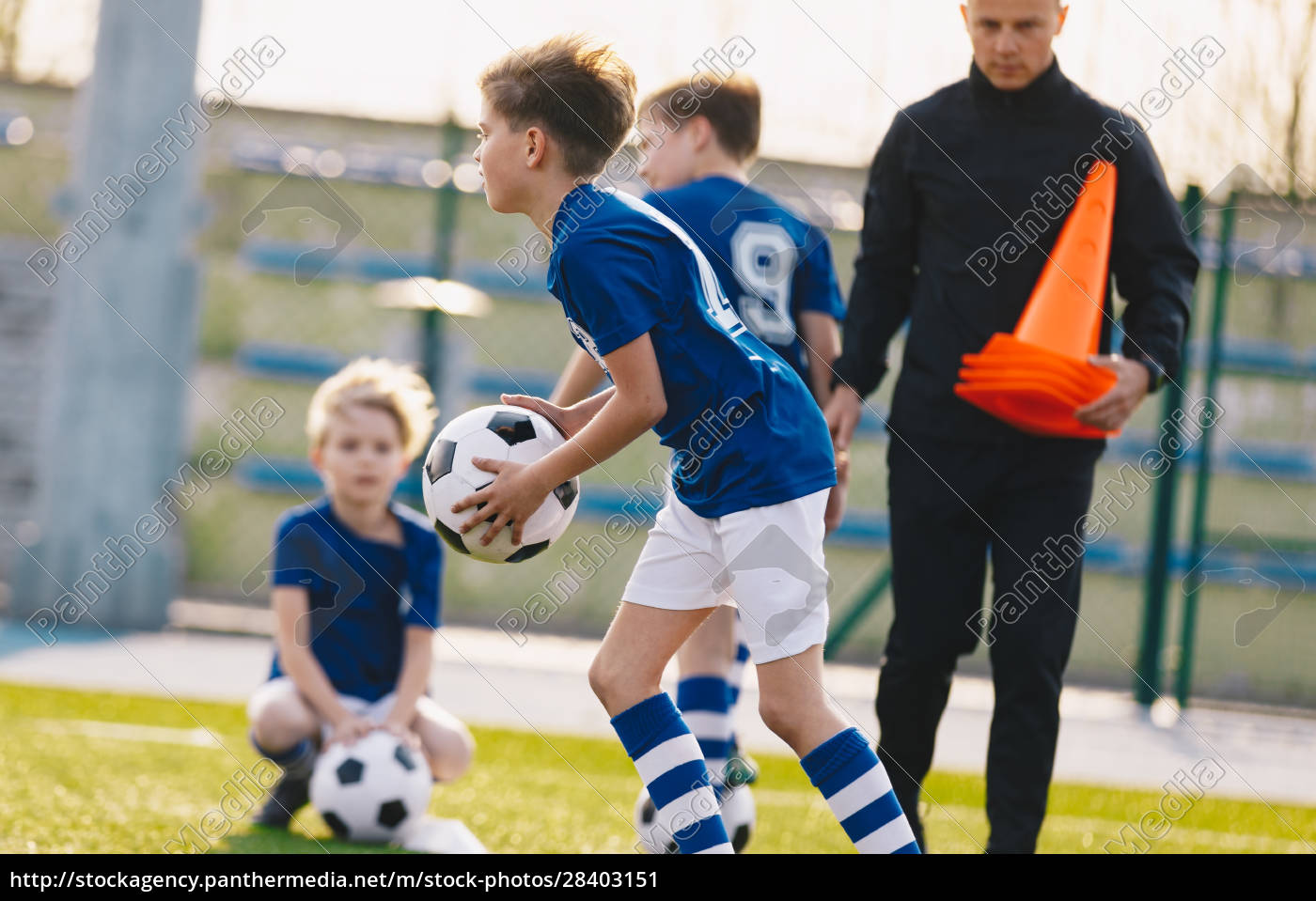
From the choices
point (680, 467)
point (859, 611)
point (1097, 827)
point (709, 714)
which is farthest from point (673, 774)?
point (859, 611)

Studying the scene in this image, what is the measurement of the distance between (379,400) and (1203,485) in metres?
5.18

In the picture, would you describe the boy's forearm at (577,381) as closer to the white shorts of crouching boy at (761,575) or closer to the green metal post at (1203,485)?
the white shorts of crouching boy at (761,575)

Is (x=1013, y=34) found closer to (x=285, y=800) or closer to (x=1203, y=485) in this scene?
(x=285, y=800)

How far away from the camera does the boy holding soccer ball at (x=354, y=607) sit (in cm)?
361

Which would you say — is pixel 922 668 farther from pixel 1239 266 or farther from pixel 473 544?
pixel 1239 266

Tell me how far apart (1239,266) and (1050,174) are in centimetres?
559

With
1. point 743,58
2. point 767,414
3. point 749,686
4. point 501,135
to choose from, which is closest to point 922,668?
point 767,414

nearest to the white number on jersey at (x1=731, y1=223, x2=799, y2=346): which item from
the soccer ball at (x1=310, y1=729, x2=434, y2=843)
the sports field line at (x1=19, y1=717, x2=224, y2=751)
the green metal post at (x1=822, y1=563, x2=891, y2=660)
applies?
the soccer ball at (x1=310, y1=729, x2=434, y2=843)

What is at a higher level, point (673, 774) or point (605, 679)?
point (605, 679)

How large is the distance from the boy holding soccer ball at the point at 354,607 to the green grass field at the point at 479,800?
244 millimetres

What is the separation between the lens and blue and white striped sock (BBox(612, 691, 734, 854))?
2.34 metres

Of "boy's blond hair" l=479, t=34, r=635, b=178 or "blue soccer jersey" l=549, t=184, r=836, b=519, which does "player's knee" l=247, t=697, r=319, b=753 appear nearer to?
"blue soccer jersey" l=549, t=184, r=836, b=519

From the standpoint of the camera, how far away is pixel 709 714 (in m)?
3.25

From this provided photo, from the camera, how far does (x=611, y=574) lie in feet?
28.8
